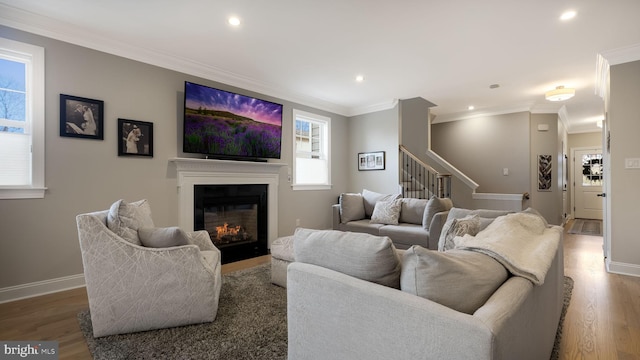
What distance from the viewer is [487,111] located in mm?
6246

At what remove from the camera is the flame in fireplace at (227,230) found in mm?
4057

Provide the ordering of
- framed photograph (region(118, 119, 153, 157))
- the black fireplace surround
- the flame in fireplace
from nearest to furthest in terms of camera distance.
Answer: framed photograph (region(118, 119, 153, 157)) < the black fireplace surround < the flame in fireplace

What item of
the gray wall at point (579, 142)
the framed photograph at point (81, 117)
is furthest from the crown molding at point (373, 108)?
the gray wall at point (579, 142)

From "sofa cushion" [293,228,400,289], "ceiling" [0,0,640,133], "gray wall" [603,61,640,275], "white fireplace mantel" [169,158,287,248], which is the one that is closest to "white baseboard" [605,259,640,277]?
"gray wall" [603,61,640,275]

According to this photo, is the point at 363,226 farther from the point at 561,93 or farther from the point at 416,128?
the point at 561,93

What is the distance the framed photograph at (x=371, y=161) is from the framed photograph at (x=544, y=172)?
3274 millimetres

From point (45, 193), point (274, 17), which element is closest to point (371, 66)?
point (274, 17)

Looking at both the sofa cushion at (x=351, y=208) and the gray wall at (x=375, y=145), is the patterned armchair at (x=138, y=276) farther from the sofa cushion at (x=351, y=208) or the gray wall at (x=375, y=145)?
the gray wall at (x=375, y=145)

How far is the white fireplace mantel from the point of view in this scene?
11.9 feet

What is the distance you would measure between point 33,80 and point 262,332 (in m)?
Result: 3.00

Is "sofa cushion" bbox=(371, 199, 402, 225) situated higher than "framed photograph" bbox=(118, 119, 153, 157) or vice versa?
"framed photograph" bbox=(118, 119, 153, 157)

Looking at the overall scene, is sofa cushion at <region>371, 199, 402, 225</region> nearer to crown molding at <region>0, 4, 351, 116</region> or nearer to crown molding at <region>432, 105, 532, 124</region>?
crown molding at <region>0, 4, 351, 116</region>

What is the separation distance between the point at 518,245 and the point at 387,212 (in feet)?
9.41

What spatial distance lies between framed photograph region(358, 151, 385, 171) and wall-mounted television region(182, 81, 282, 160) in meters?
1.84
